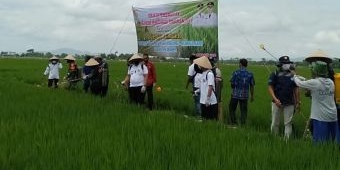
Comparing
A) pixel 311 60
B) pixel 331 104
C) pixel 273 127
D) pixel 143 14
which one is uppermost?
pixel 143 14

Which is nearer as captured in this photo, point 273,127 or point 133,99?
point 273,127

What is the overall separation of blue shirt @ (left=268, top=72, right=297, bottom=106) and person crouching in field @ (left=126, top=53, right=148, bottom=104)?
2.96 meters

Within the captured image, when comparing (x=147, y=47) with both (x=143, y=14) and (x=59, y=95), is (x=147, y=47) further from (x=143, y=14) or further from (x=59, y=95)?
(x=59, y=95)

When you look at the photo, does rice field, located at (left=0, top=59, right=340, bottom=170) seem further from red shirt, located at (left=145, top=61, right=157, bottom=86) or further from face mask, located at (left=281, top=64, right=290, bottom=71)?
red shirt, located at (left=145, top=61, right=157, bottom=86)

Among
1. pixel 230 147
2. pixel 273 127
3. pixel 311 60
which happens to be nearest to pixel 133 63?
pixel 273 127

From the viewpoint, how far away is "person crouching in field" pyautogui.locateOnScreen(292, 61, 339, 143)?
616 cm

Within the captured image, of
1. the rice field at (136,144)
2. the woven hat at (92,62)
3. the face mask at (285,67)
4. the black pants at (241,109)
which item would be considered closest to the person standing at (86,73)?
the woven hat at (92,62)

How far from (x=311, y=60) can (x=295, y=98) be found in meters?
1.37

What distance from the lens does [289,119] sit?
7797 mm

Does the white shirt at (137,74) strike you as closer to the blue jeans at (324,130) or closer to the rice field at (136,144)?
the rice field at (136,144)

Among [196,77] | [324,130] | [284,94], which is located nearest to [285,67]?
[284,94]

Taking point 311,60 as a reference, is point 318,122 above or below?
below

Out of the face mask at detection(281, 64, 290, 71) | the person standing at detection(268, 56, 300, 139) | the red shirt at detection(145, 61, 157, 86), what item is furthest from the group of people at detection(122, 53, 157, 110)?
the face mask at detection(281, 64, 290, 71)

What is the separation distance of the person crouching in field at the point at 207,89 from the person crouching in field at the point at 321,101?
181 cm
